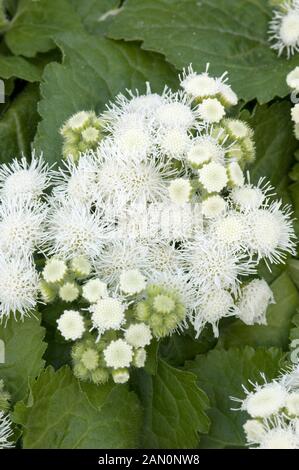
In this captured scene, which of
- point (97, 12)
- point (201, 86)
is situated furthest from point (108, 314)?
point (97, 12)

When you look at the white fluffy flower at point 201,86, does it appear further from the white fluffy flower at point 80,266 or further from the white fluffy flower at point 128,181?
the white fluffy flower at point 80,266

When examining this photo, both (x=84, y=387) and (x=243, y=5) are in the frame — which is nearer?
(x=84, y=387)

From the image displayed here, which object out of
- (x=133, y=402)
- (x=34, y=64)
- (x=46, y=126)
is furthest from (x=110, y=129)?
(x=133, y=402)

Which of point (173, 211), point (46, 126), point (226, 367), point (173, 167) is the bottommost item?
point (226, 367)

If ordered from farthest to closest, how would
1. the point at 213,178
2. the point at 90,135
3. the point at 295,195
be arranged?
1. the point at 295,195
2. the point at 90,135
3. the point at 213,178

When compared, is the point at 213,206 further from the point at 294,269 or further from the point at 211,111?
the point at 294,269

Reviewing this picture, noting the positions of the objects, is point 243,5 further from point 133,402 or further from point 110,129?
point 133,402

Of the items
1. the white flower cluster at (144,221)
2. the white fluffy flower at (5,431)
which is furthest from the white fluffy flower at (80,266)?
the white fluffy flower at (5,431)
